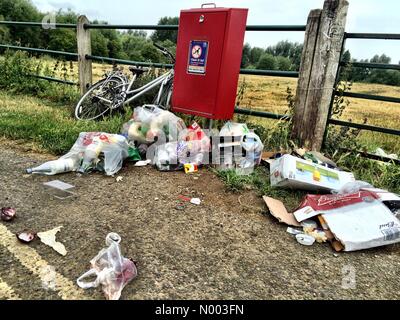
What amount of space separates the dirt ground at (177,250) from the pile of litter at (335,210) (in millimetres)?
79

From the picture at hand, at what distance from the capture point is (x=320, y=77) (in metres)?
3.46

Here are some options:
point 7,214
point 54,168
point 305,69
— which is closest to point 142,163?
point 54,168

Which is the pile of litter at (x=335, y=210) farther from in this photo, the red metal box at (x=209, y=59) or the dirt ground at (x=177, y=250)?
the red metal box at (x=209, y=59)

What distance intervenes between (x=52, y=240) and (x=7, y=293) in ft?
1.48

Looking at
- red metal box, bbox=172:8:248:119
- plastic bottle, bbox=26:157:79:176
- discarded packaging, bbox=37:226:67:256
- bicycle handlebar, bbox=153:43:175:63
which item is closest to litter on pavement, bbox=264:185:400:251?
red metal box, bbox=172:8:248:119

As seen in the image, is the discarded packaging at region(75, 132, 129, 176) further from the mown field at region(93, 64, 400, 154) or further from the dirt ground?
the mown field at region(93, 64, 400, 154)

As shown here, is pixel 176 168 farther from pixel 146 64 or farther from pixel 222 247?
pixel 146 64

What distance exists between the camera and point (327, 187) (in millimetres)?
2842

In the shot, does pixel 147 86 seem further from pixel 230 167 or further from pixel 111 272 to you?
pixel 111 272

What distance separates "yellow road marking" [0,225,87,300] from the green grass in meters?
1.56
